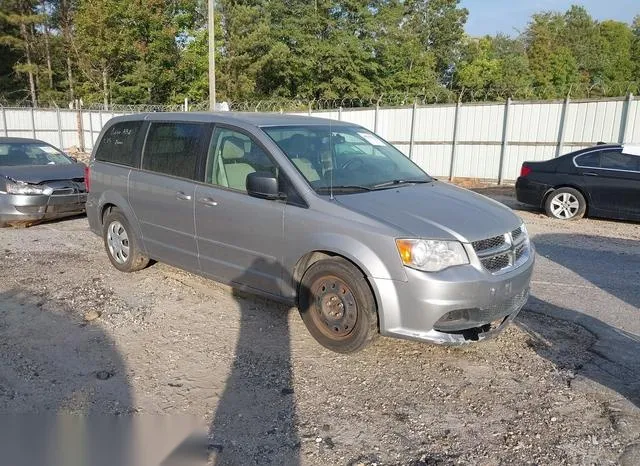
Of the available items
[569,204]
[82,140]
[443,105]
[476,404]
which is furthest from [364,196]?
[82,140]

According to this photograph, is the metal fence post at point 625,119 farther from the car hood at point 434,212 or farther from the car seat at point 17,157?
the car seat at point 17,157

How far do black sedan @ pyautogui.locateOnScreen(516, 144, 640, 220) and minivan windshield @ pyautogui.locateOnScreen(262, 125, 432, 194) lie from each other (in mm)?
6043

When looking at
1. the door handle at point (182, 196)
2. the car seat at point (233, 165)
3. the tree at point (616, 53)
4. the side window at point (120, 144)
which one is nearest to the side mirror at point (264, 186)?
the car seat at point (233, 165)

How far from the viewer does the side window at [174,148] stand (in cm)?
511

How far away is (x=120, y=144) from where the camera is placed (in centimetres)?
614

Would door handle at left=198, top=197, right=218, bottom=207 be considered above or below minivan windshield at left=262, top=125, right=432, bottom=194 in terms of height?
below

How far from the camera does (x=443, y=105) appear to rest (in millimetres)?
16734

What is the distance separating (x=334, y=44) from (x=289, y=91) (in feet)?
15.9

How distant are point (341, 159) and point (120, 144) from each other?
2.91m

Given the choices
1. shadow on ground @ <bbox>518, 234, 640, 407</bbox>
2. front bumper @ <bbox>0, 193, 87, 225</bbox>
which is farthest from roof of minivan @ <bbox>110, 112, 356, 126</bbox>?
front bumper @ <bbox>0, 193, 87, 225</bbox>

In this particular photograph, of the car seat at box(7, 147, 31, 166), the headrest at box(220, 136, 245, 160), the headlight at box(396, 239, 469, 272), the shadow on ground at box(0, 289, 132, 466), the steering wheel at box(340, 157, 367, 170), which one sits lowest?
the shadow on ground at box(0, 289, 132, 466)

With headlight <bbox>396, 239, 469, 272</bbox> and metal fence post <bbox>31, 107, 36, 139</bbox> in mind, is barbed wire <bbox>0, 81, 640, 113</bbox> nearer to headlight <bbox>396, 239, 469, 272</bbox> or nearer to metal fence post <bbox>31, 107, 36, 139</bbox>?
metal fence post <bbox>31, 107, 36, 139</bbox>

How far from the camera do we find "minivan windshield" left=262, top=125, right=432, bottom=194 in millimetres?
4402

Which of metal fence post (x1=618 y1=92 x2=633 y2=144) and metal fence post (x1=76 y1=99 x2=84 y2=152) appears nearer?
metal fence post (x1=618 y1=92 x2=633 y2=144)
